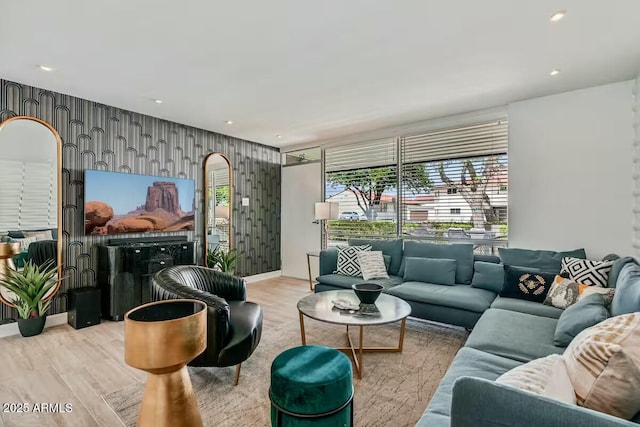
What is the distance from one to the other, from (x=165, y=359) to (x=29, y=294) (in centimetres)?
305

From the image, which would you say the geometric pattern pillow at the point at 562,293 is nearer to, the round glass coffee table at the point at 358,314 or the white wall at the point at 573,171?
the white wall at the point at 573,171

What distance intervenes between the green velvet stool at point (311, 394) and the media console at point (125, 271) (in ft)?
9.13

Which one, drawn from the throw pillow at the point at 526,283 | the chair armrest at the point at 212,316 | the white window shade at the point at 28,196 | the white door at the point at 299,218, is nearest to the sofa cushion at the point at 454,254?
the throw pillow at the point at 526,283

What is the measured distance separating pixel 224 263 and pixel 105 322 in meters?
1.74

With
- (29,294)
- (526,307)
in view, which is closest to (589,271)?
A: (526,307)

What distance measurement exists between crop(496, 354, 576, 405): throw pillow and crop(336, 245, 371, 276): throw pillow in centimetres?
286

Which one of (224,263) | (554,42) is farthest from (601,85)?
(224,263)

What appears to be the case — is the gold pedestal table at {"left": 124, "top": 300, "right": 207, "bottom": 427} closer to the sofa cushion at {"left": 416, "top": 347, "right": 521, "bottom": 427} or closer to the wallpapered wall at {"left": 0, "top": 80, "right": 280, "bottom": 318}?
the sofa cushion at {"left": 416, "top": 347, "right": 521, "bottom": 427}

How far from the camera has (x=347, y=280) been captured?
3826 mm

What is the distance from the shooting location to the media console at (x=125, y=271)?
3.57m

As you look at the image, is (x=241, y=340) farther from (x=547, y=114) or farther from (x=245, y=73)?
(x=547, y=114)

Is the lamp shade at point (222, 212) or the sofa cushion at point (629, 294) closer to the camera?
the sofa cushion at point (629, 294)

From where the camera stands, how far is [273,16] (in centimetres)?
213

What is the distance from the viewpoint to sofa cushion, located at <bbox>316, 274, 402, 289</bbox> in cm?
369
